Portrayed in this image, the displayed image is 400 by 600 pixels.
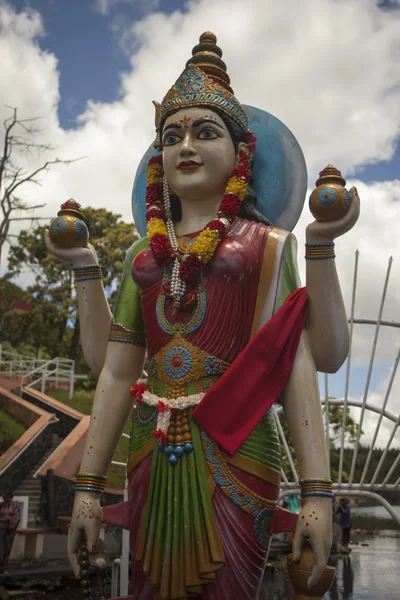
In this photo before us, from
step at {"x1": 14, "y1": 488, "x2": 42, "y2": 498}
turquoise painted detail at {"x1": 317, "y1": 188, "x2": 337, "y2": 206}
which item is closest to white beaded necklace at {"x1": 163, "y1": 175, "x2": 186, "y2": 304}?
turquoise painted detail at {"x1": 317, "y1": 188, "x2": 337, "y2": 206}

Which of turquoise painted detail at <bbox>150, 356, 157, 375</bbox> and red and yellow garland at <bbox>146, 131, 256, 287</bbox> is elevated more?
red and yellow garland at <bbox>146, 131, 256, 287</bbox>

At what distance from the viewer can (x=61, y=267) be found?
20.6 meters

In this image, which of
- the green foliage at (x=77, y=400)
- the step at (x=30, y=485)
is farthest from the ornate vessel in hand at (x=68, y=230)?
the green foliage at (x=77, y=400)

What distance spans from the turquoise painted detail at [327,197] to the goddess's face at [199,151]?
23.5 inches

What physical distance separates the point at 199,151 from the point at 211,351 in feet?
2.87

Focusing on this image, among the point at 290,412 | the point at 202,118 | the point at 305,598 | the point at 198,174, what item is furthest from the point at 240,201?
the point at 305,598

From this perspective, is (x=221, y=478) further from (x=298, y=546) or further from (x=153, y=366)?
(x=153, y=366)

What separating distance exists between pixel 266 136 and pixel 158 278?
913 mm

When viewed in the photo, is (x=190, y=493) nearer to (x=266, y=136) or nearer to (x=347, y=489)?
(x=266, y=136)

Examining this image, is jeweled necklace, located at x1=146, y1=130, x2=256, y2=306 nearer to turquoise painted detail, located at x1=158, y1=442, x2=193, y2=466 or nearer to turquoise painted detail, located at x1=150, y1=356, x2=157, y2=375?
turquoise painted detail, located at x1=150, y1=356, x2=157, y2=375

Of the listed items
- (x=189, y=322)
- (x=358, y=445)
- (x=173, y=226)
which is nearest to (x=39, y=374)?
(x=358, y=445)

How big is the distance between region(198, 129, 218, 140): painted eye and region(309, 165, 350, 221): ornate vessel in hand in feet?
1.98

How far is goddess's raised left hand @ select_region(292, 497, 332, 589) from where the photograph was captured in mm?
2133

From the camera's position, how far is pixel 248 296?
2543 millimetres
